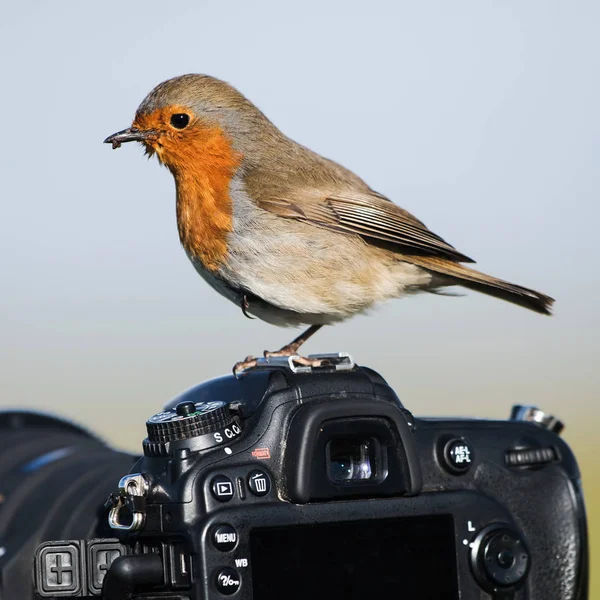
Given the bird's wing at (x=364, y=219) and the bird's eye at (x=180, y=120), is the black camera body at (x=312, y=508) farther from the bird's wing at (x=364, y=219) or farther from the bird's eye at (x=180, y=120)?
the bird's eye at (x=180, y=120)

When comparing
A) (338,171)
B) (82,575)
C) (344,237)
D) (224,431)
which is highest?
(338,171)

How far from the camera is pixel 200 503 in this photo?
2949 millimetres

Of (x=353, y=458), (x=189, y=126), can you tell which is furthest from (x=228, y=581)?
(x=189, y=126)

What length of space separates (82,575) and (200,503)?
1.42ft

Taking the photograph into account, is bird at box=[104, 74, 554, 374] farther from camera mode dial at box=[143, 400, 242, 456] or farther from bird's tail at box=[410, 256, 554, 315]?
camera mode dial at box=[143, 400, 242, 456]

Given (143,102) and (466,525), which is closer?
(466,525)

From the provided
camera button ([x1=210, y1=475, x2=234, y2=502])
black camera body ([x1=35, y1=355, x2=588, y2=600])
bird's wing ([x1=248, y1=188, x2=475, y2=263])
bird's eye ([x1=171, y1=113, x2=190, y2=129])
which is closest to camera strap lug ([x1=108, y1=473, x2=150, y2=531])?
black camera body ([x1=35, y1=355, x2=588, y2=600])

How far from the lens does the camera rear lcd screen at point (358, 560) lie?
303cm

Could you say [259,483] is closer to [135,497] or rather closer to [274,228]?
[135,497]

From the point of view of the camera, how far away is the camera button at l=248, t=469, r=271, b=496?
3061mm

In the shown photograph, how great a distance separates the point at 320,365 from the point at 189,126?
1.72 m

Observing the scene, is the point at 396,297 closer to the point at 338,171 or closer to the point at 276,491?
the point at 338,171

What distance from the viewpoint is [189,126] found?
4.65 meters

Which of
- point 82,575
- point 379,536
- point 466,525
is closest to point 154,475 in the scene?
point 82,575
